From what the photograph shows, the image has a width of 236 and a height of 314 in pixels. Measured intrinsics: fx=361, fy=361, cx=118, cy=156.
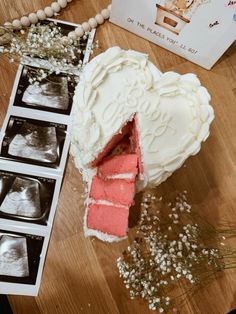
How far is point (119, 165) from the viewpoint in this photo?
0.83 metres

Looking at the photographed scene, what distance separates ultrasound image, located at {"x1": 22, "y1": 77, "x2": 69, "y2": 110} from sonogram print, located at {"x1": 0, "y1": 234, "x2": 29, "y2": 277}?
0.36m

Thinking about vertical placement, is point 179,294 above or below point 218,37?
below

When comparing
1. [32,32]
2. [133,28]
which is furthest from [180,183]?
[32,32]

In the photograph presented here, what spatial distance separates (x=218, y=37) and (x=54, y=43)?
1.41 feet

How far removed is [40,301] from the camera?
0.92 m

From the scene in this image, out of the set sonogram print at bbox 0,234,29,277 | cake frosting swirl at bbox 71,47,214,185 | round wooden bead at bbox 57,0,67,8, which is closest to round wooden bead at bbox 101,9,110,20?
round wooden bead at bbox 57,0,67,8

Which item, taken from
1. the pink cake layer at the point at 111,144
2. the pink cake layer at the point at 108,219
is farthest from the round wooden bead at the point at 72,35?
the pink cake layer at the point at 108,219

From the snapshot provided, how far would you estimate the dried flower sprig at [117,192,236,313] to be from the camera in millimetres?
936

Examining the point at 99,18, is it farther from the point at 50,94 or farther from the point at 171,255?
the point at 171,255

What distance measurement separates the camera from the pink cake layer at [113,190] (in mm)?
804

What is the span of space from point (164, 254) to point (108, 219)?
196mm

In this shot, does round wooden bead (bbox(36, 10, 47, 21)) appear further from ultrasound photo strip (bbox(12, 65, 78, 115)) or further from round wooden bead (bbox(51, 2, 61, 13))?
ultrasound photo strip (bbox(12, 65, 78, 115))

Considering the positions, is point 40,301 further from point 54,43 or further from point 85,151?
point 54,43

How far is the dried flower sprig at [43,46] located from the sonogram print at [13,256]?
1.51 ft
